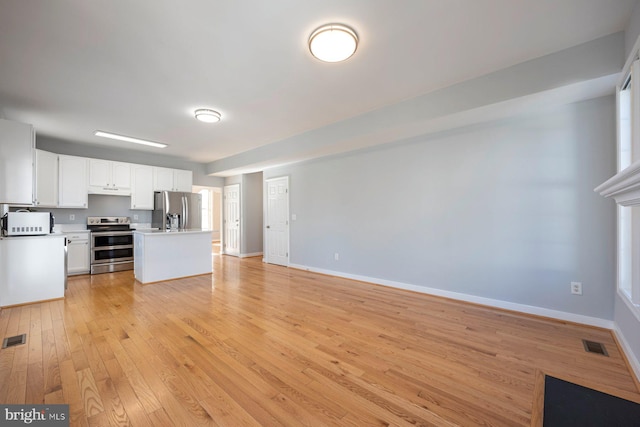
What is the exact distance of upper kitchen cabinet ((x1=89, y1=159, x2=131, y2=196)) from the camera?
5469mm

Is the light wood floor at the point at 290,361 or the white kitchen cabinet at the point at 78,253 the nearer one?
the light wood floor at the point at 290,361

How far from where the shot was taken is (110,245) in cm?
552

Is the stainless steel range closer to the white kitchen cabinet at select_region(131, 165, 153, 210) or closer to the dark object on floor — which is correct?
the white kitchen cabinet at select_region(131, 165, 153, 210)

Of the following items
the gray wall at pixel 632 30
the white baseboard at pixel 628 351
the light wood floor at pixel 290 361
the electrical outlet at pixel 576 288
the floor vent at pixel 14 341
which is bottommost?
the light wood floor at pixel 290 361

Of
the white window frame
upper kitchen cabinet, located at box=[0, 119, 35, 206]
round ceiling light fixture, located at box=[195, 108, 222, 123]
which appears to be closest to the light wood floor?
the white window frame

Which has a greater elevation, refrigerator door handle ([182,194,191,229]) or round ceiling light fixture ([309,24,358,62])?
round ceiling light fixture ([309,24,358,62])

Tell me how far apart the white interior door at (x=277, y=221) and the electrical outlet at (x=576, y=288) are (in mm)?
4919

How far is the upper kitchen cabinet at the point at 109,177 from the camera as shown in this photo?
5.47 meters

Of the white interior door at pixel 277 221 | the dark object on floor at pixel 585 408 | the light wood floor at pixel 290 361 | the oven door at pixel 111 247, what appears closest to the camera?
the dark object on floor at pixel 585 408

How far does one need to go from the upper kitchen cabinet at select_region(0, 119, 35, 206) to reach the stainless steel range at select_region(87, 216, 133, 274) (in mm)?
2106

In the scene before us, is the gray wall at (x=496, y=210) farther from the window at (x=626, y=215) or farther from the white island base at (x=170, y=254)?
the white island base at (x=170, y=254)

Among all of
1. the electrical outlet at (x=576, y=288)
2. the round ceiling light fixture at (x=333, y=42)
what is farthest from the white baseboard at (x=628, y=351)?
the round ceiling light fixture at (x=333, y=42)

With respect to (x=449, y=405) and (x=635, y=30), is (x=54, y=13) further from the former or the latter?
(x=635, y=30)

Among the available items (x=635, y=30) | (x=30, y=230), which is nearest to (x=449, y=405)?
(x=635, y=30)
